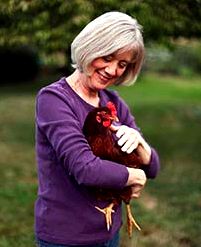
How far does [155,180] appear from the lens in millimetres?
8062

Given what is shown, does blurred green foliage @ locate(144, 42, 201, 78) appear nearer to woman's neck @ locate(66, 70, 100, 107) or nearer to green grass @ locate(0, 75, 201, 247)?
green grass @ locate(0, 75, 201, 247)

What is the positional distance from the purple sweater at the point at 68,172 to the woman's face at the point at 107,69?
91 mm

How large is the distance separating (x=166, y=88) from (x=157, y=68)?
23.3 feet

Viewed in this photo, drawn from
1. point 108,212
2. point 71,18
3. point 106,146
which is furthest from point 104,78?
point 71,18

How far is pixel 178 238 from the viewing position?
5465 mm

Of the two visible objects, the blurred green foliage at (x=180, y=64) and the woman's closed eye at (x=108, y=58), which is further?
the blurred green foliage at (x=180, y=64)

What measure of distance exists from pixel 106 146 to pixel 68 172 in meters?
0.18

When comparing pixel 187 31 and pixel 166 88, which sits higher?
pixel 187 31

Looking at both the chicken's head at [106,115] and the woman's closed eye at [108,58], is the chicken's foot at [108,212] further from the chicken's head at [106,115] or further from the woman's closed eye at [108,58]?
the woman's closed eye at [108,58]

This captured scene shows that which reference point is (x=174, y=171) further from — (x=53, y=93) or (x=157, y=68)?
(x=157, y=68)

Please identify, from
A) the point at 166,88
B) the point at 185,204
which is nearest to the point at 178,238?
the point at 185,204

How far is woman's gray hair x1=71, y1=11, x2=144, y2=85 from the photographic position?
94.3 inches

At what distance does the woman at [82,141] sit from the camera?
2.39 m

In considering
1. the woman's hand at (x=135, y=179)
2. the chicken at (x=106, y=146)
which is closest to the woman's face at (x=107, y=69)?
the chicken at (x=106, y=146)
